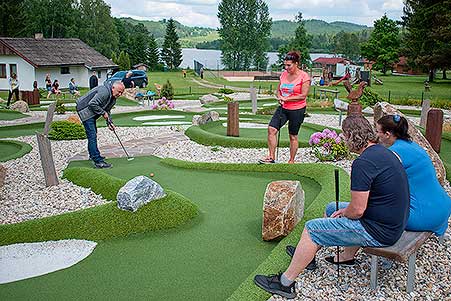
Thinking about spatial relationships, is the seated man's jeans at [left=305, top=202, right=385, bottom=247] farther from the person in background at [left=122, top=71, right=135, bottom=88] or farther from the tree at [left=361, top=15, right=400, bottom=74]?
the tree at [left=361, top=15, right=400, bottom=74]

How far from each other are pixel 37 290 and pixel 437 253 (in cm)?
361

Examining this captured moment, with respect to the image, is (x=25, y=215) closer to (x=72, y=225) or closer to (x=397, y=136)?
(x=72, y=225)

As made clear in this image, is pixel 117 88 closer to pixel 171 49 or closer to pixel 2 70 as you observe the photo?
pixel 2 70

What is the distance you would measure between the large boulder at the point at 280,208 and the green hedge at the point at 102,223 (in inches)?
42.3

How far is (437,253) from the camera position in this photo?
4617mm

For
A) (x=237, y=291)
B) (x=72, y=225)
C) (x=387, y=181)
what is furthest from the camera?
(x=72, y=225)

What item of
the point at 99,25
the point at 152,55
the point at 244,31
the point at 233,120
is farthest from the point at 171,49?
the point at 233,120

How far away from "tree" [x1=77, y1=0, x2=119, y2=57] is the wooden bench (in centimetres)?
5266

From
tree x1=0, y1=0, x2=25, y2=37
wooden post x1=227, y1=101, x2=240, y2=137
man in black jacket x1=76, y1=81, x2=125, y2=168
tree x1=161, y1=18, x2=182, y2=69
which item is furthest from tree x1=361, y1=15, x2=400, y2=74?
man in black jacket x1=76, y1=81, x2=125, y2=168

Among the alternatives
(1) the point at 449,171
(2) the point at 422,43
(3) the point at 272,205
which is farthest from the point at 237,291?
(2) the point at 422,43

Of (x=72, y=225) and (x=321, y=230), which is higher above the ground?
(x=321, y=230)

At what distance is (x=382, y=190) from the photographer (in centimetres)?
358

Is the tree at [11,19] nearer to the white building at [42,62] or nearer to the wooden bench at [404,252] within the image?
the white building at [42,62]

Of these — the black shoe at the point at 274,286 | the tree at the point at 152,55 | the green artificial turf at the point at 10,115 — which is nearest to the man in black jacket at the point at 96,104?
the black shoe at the point at 274,286
